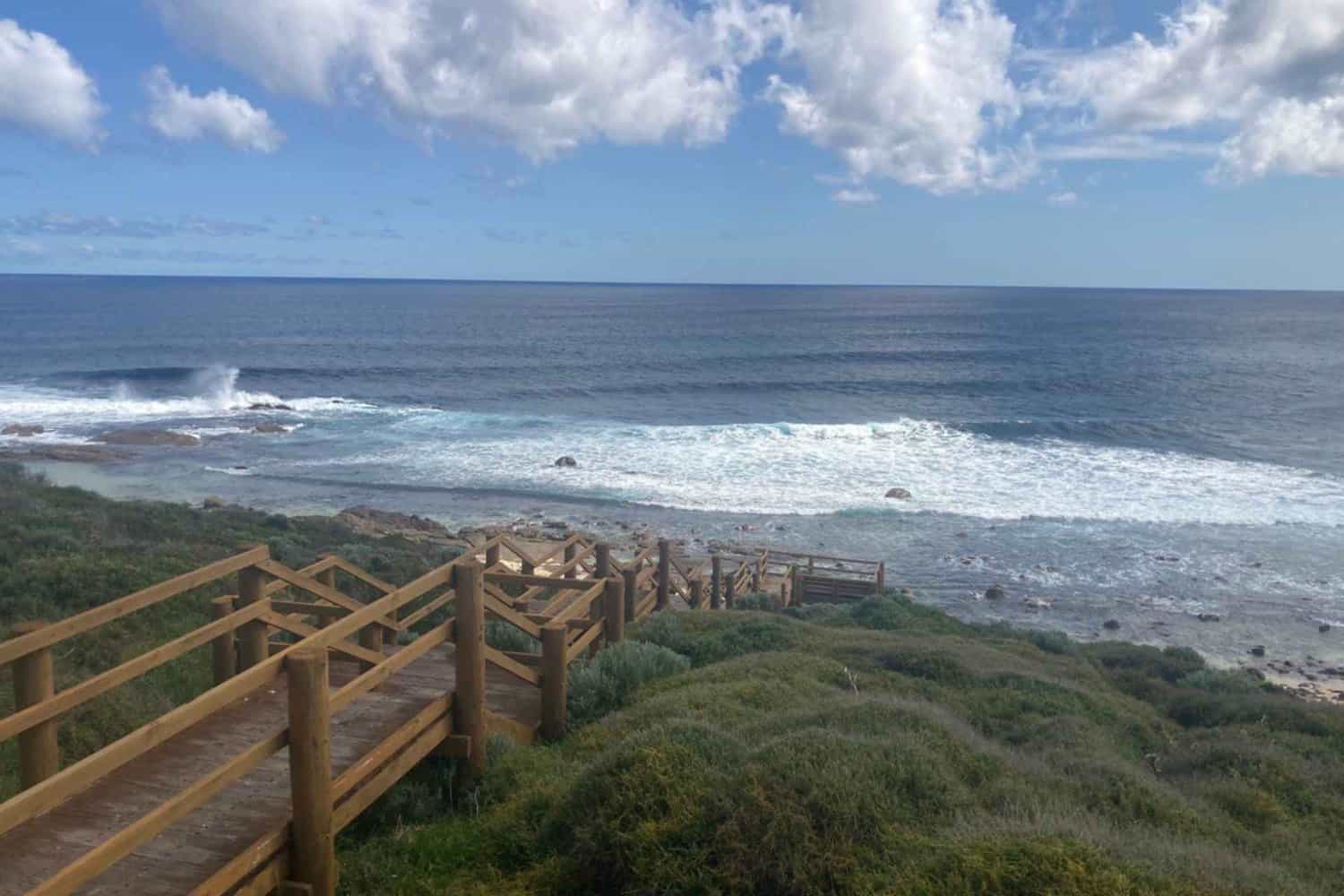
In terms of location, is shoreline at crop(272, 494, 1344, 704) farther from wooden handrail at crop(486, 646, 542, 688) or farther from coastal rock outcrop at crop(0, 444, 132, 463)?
wooden handrail at crop(486, 646, 542, 688)

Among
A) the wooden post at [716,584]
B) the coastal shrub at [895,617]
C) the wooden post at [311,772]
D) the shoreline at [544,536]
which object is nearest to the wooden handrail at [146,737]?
the wooden post at [311,772]

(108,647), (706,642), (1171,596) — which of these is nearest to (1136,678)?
(706,642)

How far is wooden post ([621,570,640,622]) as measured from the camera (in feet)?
38.4

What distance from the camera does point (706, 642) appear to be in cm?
1153

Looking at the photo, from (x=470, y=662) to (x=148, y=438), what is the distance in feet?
135

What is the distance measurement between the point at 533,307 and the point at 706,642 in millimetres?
159729

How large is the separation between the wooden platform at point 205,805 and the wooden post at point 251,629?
295mm

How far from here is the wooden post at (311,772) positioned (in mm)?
5027

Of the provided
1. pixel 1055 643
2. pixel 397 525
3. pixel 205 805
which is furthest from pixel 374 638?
pixel 397 525

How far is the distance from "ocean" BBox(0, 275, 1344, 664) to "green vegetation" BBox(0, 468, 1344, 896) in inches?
501

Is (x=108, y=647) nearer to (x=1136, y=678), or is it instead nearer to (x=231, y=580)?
(x=231, y=580)

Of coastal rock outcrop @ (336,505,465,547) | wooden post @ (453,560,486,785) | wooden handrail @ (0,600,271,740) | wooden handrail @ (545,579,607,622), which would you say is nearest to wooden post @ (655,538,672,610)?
wooden handrail @ (545,579,607,622)

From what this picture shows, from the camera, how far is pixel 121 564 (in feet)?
47.2

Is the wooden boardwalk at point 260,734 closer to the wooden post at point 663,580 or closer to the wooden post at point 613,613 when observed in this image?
the wooden post at point 613,613
